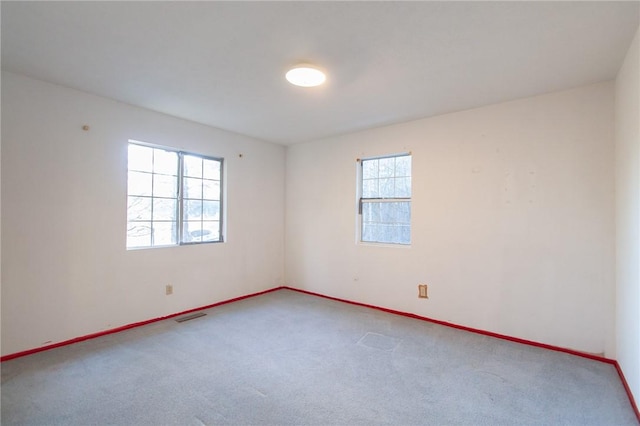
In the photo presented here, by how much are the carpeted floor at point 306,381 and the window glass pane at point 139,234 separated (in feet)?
3.15

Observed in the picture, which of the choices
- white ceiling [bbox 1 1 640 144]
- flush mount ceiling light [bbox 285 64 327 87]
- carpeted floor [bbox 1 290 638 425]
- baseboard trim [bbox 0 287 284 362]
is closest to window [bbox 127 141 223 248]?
white ceiling [bbox 1 1 640 144]

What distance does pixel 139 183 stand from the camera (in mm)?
3537

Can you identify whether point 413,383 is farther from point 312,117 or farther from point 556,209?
point 312,117

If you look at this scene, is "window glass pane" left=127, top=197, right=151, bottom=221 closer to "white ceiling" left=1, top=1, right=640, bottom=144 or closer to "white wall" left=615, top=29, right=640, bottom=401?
"white ceiling" left=1, top=1, right=640, bottom=144

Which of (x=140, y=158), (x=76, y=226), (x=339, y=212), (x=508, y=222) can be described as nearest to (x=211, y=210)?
(x=140, y=158)

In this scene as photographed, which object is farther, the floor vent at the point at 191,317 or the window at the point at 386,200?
the window at the point at 386,200

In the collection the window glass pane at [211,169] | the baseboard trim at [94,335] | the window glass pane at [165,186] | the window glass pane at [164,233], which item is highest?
the window glass pane at [211,169]

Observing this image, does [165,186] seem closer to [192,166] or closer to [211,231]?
[192,166]

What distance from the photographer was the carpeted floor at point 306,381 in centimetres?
193

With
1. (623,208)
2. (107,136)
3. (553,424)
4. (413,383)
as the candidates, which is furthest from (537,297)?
(107,136)

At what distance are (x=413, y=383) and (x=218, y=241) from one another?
3127mm

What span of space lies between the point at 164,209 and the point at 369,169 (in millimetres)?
2783

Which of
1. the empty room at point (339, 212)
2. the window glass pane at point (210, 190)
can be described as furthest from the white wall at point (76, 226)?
the window glass pane at point (210, 190)

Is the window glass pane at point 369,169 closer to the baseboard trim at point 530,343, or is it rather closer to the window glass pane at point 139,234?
the baseboard trim at point 530,343
